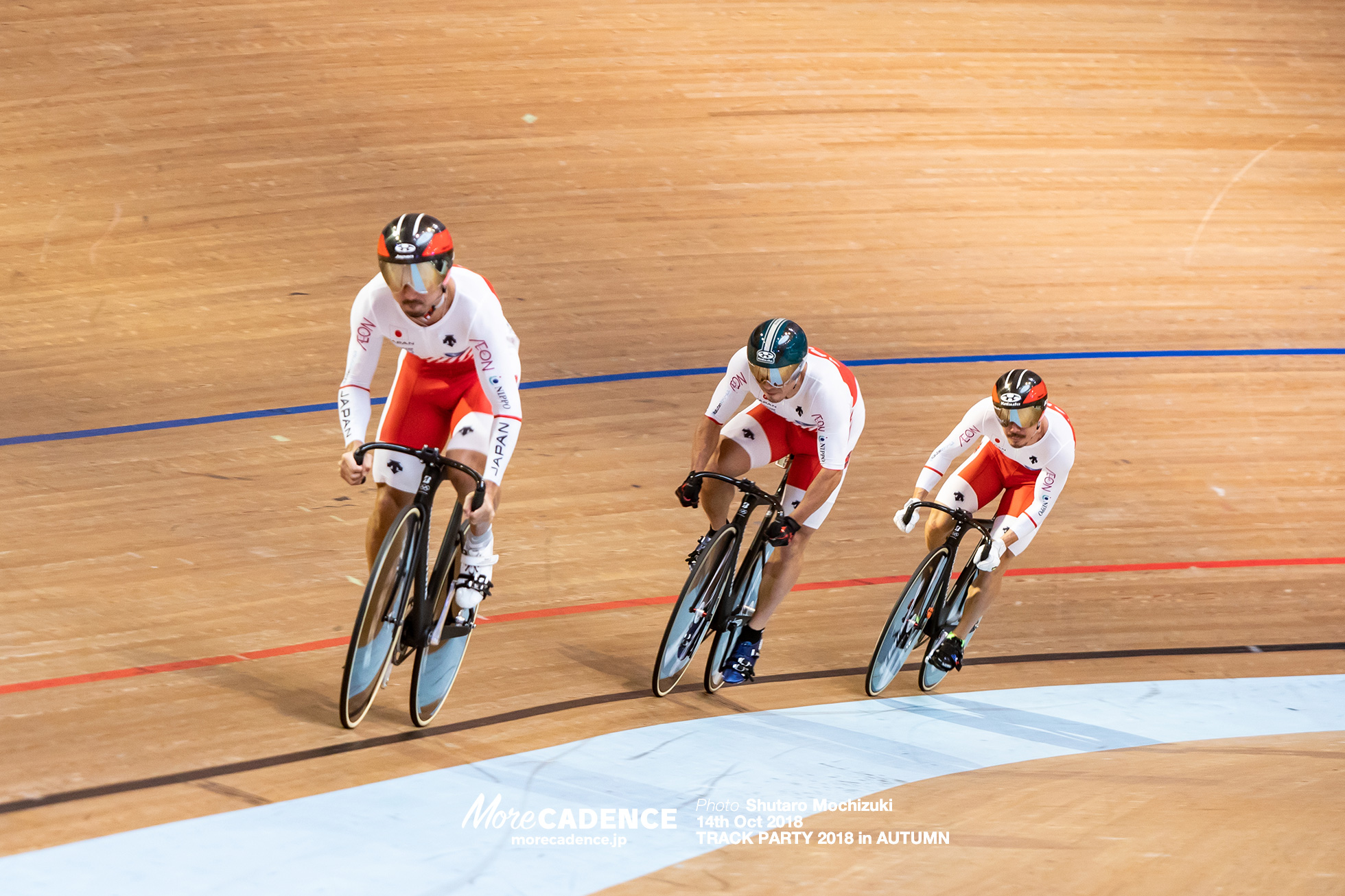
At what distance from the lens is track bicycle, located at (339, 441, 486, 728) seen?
297 cm

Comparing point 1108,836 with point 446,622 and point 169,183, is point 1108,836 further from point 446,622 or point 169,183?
point 169,183

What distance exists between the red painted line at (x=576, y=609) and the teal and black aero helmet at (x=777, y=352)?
1152 mm

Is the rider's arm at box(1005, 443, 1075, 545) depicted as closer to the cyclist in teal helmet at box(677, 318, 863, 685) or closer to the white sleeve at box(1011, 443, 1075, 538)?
the white sleeve at box(1011, 443, 1075, 538)

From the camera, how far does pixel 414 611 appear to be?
10.2 ft

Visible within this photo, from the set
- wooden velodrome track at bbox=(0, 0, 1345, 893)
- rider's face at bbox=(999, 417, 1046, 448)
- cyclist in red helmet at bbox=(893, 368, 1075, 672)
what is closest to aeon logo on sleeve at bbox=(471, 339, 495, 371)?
wooden velodrome track at bbox=(0, 0, 1345, 893)

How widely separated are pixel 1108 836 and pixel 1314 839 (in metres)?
0.44

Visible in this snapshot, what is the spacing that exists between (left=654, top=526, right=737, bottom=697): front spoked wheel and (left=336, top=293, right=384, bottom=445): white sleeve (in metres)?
1.05

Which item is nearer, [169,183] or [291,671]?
[291,671]

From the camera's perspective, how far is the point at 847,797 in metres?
3.11

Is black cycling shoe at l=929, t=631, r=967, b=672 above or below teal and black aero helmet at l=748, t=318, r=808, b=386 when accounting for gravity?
below

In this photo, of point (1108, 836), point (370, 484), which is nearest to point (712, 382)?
point (370, 484)

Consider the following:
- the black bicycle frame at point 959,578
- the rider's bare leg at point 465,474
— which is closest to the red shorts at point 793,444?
the black bicycle frame at point 959,578

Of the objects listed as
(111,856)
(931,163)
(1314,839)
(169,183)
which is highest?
(931,163)

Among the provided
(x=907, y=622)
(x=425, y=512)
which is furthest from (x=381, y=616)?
(x=907, y=622)
